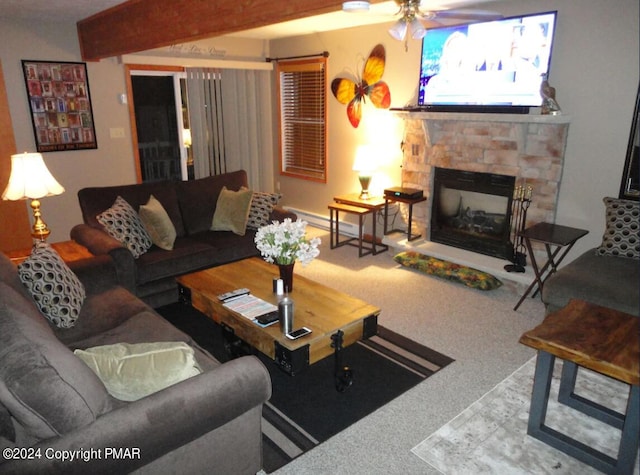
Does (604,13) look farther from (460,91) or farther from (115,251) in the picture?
(115,251)

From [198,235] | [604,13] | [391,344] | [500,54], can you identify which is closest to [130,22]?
[198,235]

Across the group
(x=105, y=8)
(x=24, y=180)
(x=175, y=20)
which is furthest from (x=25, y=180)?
(x=105, y=8)

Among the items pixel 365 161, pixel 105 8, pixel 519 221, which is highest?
pixel 105 8

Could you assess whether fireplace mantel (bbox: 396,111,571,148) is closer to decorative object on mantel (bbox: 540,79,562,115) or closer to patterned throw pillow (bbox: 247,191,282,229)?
decorative object on mantel (bbox: 540,79,562,115)

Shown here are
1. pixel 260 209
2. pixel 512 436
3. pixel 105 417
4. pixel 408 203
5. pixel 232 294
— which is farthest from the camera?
pixel 408 203

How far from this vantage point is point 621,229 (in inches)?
133

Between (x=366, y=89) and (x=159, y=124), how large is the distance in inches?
104

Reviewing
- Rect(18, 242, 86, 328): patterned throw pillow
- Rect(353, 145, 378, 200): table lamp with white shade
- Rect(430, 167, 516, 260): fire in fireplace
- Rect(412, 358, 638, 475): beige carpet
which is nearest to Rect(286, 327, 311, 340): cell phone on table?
Rect(412, 358, 638, 475): beige carpet

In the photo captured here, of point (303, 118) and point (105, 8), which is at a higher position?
point (105, 8)

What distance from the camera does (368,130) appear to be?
5391 millimetres

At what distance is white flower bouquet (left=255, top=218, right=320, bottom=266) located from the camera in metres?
2.78

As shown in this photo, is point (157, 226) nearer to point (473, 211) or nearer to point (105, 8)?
point (105, 8)

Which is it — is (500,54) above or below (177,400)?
above

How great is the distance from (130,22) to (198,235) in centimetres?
194
